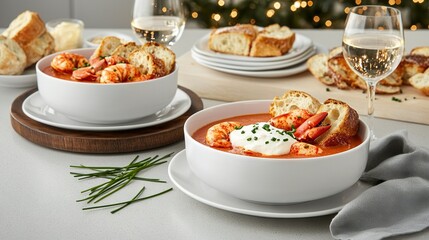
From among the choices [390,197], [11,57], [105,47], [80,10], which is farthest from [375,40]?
[80,10]

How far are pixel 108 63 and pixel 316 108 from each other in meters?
0.62

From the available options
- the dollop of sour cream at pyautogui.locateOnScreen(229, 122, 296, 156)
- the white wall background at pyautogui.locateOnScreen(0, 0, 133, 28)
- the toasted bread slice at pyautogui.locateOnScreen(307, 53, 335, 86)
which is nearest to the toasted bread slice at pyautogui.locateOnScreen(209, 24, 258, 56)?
the toasted bread slice at pyautogui.locateOnScreen(307, 53, 335, 86)

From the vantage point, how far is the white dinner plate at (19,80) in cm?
237

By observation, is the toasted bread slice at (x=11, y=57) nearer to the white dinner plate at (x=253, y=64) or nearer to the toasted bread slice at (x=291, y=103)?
the white dinner plate at (x=253, y=64)

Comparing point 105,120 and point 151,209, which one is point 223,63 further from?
point 151,209

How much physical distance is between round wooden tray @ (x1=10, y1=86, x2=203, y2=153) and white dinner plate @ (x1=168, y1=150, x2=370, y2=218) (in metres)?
0.29

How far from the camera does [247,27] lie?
2.64 meters

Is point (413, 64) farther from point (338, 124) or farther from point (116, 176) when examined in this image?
point (116, 176)

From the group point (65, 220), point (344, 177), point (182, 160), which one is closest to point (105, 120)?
point (182, 160)

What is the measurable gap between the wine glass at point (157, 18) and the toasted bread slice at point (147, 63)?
32cm

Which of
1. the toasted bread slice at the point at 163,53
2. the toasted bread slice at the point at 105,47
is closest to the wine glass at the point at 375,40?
the toasted bread slice at the point at 163,53

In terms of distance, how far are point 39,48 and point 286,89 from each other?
2.93ft

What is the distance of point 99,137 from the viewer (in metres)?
1.89

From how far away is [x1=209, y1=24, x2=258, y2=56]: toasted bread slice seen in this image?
8.37ft
